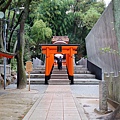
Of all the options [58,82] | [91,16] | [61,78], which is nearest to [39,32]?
[91,16]

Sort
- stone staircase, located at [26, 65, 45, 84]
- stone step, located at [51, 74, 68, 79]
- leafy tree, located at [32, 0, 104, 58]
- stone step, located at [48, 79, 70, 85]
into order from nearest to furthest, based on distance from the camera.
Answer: stone step, located at [48, 79, 70, 85], stone staircase, located at [26, 65, 45, 84], stone step, located at [51, 74, 68, 79], leafy tree, located at [32, 0, 104, 58]

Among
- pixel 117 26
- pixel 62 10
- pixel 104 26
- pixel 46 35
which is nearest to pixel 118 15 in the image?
pixel 117 26

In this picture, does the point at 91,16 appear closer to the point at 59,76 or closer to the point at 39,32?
the point at 39,32

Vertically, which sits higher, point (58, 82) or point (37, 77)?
point (37, 77)

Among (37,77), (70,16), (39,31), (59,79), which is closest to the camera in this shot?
(59,79)

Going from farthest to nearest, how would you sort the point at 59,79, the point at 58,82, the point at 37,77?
the point at 37,77
the point at 59,79
the point at 58,82

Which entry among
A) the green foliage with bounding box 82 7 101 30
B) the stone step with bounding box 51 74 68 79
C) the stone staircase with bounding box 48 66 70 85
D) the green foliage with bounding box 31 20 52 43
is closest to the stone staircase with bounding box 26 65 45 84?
the stone staircase with bounding box 48 66 70 85

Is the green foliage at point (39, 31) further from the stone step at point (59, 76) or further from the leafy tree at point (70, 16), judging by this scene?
the stone step at point (59, 76)

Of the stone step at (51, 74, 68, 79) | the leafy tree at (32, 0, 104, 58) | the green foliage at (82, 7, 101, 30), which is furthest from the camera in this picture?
the leafy tree at (32, 0, 104, 58)

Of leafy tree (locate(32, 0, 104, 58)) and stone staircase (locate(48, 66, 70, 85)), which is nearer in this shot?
stone staircase (locate(48, 66, 70, 85))

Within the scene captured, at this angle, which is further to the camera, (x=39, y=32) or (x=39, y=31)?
(x=39, y=32)

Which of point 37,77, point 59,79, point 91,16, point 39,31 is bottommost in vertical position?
point 59,79

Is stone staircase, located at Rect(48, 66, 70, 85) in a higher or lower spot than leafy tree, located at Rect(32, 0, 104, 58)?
lower

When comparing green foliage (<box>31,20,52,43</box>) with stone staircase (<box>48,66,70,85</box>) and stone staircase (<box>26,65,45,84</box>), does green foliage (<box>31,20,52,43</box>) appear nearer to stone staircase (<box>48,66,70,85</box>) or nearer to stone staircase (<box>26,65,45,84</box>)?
stone staircase (<box>26,65,45,84</box>)
